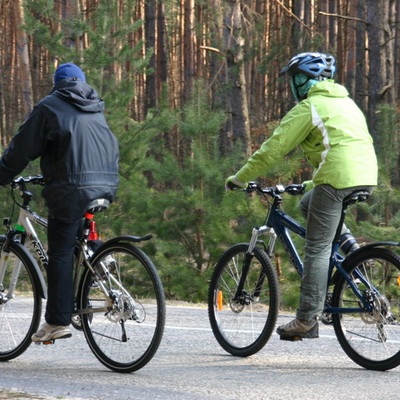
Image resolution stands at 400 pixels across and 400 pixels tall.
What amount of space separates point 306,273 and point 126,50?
864cm

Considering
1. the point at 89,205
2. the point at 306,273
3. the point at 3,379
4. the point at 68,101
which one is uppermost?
the point at 68,101

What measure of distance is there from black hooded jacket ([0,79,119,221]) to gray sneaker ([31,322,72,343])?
675mm

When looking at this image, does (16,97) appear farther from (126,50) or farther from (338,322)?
(338,322)

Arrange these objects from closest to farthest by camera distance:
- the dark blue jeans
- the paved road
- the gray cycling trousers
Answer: the paved road < the dark blue jeans < the gray cycling trousers

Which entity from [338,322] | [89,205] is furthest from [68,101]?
[338,322]

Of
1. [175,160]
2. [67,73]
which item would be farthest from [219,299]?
[175,160]

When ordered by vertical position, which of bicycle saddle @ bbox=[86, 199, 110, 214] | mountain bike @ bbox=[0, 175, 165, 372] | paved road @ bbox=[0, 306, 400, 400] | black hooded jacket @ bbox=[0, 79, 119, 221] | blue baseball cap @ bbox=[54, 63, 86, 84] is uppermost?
blue baseball cap @ bbox=[54, 63, 86, 84]

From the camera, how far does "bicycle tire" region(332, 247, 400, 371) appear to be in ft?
20.7

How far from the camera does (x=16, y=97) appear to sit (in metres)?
40.0

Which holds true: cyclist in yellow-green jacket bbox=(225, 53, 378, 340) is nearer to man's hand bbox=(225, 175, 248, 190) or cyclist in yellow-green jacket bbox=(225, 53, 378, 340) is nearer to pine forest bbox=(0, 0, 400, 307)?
man's hand bbox=(225, 175, 248, 190)

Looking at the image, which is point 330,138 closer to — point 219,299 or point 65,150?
point 219,299

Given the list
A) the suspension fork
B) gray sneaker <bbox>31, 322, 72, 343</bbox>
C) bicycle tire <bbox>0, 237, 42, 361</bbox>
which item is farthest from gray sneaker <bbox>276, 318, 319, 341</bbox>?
bicycle tire <bbox>0, 237, 42, 361</bbox>

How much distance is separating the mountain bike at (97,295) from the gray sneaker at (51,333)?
0.15m

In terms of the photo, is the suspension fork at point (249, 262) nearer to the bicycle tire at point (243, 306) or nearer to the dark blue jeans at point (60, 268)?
the bicycle tire at point (243, 306)
